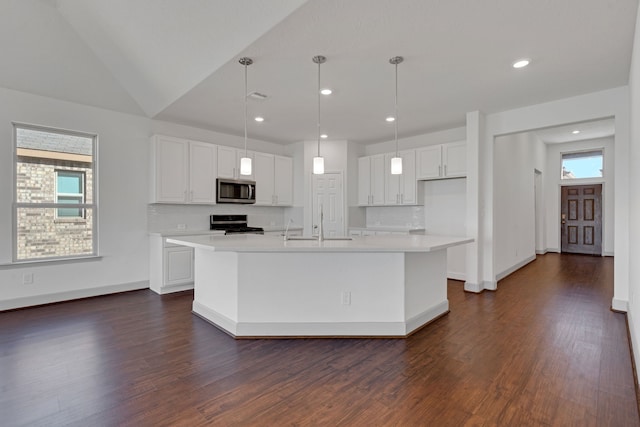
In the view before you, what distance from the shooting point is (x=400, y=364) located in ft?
8.20

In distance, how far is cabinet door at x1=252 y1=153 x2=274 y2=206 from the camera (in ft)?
19.5

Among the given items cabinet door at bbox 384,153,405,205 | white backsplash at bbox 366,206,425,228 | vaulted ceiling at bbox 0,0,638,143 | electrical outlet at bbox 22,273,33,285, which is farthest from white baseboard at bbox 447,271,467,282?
electrical outlet at bbox 22,273,33,285

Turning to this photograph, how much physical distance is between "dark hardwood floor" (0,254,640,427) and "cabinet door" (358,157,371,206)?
314cm

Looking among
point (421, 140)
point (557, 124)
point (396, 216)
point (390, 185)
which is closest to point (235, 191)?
point (390, 185)

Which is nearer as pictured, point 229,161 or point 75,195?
point 75,195

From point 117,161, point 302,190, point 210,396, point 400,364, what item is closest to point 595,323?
point 400,364

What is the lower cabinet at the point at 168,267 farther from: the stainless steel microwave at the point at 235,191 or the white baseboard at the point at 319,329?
the white baseboard at the point at 319,329

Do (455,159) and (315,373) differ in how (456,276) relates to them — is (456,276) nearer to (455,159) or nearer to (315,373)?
(455,159)

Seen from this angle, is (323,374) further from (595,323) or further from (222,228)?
(222,228)

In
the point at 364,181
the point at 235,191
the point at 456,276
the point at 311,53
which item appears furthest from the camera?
the point at 364,181

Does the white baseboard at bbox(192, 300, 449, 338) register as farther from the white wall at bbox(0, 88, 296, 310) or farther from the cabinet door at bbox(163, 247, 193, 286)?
the white wall at bbox(0, 88, 296, 310)

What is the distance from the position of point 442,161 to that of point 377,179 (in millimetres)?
1287

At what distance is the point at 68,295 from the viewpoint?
4211 mm

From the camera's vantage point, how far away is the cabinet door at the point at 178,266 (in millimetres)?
4602
